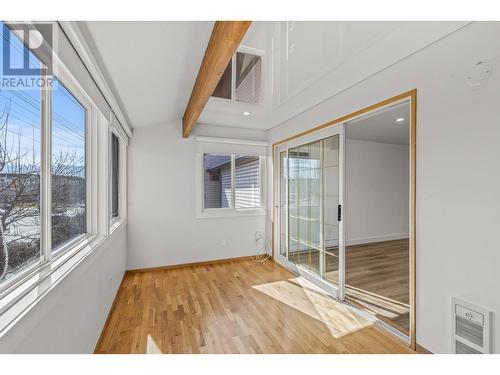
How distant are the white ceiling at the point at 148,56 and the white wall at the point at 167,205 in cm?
96

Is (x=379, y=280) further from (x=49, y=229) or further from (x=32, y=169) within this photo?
(x=32, y=169)

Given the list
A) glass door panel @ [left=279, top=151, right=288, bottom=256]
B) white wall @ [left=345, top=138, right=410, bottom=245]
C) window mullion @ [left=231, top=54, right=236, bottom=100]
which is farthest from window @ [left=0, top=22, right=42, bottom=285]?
white wall @ [left=345, top=138, right=410, bottom=245]

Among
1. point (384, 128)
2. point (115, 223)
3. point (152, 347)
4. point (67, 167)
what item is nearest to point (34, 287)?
point (67, 167)

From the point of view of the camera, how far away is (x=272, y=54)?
2414 mm

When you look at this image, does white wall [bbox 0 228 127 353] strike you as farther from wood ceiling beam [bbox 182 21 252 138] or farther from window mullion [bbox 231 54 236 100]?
window mullion [bbox 231 54 236 100]

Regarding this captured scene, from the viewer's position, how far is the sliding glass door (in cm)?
272

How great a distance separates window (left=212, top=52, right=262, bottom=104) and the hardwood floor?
105 inches

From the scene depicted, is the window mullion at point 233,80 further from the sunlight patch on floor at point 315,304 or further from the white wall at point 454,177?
the sunlight patch on floor at point 315,304

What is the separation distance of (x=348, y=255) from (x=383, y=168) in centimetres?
240
